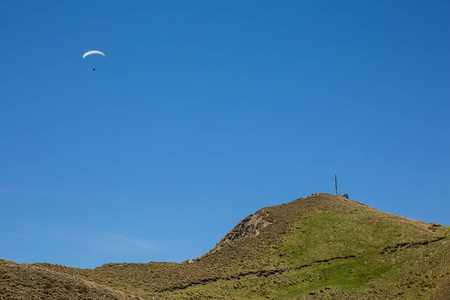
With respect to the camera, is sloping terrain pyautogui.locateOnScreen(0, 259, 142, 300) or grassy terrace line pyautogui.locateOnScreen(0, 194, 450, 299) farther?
grassy terrace line pyautogui.locateOnScreen(0, 194, 450, 299)

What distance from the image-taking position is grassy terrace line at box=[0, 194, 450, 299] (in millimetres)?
59312

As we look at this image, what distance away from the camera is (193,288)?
77.5 meters

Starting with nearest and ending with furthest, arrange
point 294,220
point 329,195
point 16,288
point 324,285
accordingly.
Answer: point 16,288, point 324,285, point 294,220, point 329,195

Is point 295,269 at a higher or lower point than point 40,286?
higher

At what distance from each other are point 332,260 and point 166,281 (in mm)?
27119

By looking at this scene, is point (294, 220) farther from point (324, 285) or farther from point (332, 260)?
point (324, 285)

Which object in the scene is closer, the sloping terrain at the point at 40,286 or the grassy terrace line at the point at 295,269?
the sloping terrain at the point at 40,286

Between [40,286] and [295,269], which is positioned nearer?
[40,286]

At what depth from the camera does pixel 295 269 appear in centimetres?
8181

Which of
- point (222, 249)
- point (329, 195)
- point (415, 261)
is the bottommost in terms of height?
point (415, 261)

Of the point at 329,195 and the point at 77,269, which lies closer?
the point at 77,269

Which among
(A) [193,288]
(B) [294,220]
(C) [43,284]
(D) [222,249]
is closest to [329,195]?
(B) [294,220]

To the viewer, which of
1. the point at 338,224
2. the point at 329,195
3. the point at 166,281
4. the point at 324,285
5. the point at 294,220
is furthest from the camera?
the point at 329,195

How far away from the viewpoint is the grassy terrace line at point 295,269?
195 ft
